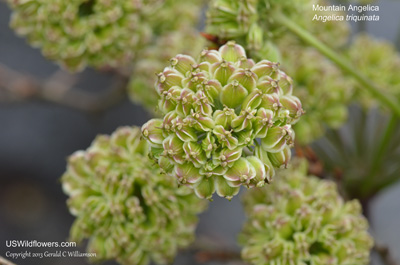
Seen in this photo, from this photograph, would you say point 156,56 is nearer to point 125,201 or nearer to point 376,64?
point 125,201

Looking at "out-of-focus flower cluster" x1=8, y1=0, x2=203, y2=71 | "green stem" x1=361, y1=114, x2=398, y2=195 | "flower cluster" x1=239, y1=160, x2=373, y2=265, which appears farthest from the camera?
"green stem" x1=361, y1=114, x2=398, y2=195

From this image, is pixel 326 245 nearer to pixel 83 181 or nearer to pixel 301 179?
pixel 301 179

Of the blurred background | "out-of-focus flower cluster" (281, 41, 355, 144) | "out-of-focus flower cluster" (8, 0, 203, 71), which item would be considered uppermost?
"out-of-focus flower cluster" (8, 0, 203, 71)

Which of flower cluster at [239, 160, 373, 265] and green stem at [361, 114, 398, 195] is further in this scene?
green stem at [361, 114, 398, 195]

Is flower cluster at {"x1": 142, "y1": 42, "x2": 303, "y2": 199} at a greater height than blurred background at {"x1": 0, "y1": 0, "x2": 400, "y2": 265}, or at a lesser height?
greater

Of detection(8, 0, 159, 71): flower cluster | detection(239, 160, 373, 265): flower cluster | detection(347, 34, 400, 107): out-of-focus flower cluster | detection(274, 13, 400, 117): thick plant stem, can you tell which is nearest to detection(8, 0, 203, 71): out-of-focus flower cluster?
detection(8, 0, 159, 71): flower cluster

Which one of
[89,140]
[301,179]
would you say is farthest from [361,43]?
[89,140]

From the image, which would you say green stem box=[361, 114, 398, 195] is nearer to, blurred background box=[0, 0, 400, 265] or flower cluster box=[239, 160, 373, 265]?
flower cluster box=[239, 160, 373, 265]
